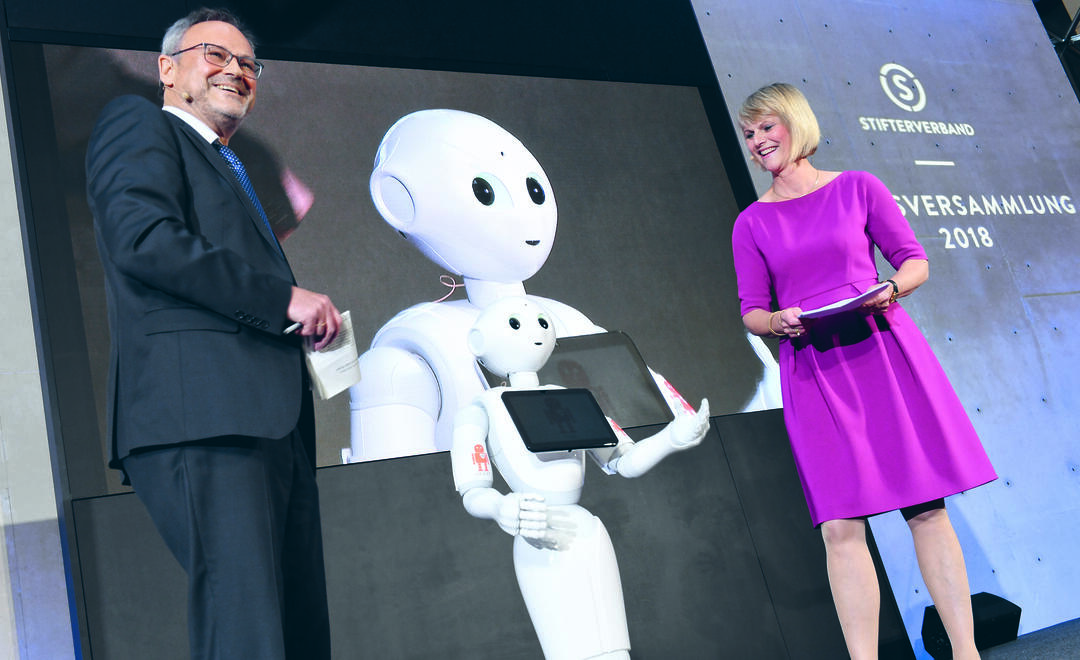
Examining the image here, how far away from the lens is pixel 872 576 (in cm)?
205

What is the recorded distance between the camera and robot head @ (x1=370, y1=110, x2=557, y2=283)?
2.70m

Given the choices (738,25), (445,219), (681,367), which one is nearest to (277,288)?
(445,219)

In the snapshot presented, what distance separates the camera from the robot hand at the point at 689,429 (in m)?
1.80

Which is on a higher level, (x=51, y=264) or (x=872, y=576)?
(x=51, y=264)

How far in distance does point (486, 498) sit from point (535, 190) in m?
1.42

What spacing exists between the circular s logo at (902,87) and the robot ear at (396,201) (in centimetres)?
239

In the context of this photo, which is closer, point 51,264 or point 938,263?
point 51,264

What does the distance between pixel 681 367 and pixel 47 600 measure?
1.98 metres

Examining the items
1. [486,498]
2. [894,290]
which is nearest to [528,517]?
[486,498]

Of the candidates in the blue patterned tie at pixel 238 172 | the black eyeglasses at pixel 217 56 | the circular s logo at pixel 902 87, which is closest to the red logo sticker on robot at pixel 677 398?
the blue patterned tie at pixel 238 172

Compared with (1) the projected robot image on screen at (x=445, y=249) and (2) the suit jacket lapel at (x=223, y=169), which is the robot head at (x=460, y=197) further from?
(2) the suit jacket lapel at (x=223, y=169)

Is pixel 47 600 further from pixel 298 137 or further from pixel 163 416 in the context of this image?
pixel 298 137

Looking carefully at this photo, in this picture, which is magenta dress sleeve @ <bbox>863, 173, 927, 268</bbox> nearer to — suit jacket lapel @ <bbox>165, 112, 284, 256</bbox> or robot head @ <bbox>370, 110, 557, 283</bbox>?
robot head @ <bbox>370, 110, 557, 283</bbox>

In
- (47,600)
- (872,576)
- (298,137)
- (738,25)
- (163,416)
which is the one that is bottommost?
(872,576)
